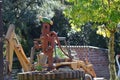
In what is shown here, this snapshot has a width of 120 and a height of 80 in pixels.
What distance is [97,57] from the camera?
1947 centimetres

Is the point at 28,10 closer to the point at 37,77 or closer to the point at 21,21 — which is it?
the point at 21,21

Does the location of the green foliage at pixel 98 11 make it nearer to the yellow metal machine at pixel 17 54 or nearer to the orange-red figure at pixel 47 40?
the orange-red figure at pixel 47 40

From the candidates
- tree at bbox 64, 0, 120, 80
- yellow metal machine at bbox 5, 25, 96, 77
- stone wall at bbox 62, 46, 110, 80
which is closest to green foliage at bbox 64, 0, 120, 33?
tree at bbox 64, 0, 120, 80

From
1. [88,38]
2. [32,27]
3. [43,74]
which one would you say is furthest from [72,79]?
[88,38]

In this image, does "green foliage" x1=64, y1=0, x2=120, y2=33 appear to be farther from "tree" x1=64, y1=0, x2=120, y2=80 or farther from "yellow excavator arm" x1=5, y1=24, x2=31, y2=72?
"yellow excavator arm" x1=5, y1=24, x2=31, y2=72

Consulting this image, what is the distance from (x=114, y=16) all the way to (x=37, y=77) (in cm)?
241

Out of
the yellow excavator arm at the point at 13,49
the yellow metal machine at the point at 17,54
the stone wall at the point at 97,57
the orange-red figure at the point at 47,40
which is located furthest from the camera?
the stone wall at the point at 97,57

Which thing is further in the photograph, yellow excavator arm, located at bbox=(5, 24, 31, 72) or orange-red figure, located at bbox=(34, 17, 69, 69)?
yellow excavator arm, located at bbox=(5, 24, 31, 72)

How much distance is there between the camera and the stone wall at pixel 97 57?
19.1 m

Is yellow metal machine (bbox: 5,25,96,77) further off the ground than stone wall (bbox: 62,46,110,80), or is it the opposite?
yellow metal machine (bbox: 5,25,96,77)

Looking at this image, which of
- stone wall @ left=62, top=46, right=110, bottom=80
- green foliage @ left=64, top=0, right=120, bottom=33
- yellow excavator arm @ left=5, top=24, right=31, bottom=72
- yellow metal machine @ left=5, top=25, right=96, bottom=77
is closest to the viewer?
green foliage @ left=64, top=0, right=120, bottom=33

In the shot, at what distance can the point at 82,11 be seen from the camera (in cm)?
870

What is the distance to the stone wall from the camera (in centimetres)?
1909

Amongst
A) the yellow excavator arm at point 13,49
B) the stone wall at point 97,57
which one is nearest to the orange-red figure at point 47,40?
the yellow excavator arm at point 13,49
